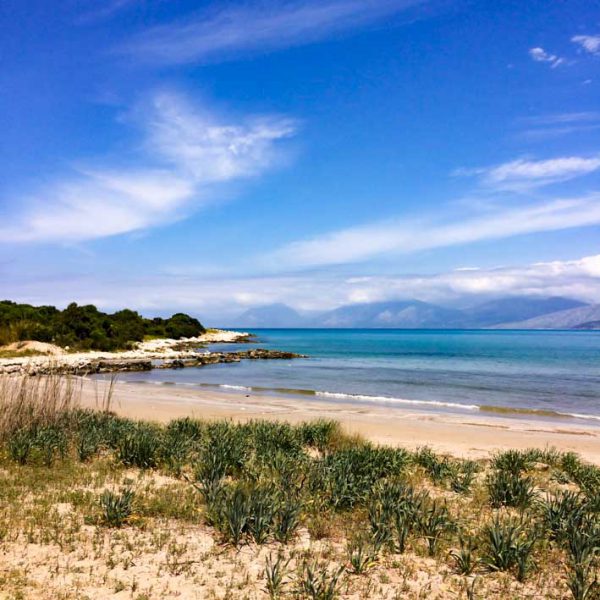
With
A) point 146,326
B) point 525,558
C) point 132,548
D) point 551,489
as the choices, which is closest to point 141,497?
point 132,548

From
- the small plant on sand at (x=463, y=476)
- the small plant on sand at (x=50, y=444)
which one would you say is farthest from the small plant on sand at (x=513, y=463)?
the small plant on sand at (x=50, y=444)

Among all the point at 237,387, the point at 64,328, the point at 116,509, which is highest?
the point at 64,328

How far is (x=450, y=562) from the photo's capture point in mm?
6238

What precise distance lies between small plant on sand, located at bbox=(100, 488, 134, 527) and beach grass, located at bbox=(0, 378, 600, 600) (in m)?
0.03

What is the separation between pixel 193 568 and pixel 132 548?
2.92ft

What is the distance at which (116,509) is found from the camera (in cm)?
700

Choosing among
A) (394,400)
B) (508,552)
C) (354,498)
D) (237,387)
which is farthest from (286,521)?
(237,387)

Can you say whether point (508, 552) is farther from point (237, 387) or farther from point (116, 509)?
point (237, 387)

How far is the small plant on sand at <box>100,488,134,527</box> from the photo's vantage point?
6938mm

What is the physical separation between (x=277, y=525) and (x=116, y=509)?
2167 mm

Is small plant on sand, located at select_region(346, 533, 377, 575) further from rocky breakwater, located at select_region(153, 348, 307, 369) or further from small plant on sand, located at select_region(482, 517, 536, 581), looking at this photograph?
rocky breakwater, located at select_region(153, 348, 307, 369)

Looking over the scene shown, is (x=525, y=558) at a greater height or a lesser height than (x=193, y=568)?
greater

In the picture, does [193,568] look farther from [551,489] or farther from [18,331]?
[18,331]

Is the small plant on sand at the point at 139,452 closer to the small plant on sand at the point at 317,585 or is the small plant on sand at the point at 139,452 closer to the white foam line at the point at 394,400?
the small plant on sand at the point at 317,585
